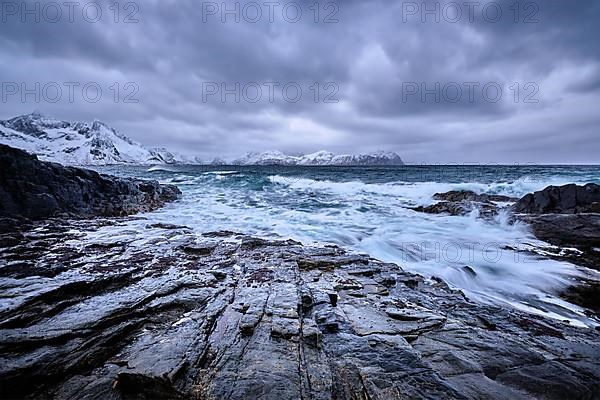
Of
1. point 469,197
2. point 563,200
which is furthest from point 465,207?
point 469,197

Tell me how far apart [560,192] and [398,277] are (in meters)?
12.6

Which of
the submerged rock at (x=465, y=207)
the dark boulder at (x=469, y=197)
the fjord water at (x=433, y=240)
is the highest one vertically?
the dark boulder at (x=469, y=197)

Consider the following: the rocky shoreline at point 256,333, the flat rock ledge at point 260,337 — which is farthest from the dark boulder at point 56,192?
the flat rock ledge at point 260,337

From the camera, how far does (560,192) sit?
13219mm

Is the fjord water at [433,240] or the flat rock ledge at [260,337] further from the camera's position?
the fjord water at [433,240]

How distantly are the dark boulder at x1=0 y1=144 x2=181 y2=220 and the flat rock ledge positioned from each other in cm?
459

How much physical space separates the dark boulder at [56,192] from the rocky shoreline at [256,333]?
3.52m

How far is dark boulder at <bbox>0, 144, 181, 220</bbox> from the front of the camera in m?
9.23

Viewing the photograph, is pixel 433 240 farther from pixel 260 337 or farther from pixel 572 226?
pixel 260 337

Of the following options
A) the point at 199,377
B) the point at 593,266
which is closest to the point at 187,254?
the point at 199,377

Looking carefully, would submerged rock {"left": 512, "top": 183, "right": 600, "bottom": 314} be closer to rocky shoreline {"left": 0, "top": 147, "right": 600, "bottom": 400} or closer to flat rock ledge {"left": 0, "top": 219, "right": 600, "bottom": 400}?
rocky shoreline {"left": 0, "top": 147, "right": 600, "bottom": 400}

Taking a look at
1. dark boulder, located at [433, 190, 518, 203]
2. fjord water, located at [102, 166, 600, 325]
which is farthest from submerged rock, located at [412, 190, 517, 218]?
fjord water, located at [102, 166, 600, 325]

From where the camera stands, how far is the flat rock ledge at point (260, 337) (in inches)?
A: 104

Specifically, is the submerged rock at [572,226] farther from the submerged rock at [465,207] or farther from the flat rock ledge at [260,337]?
the flat rock ledge at [260,337]
